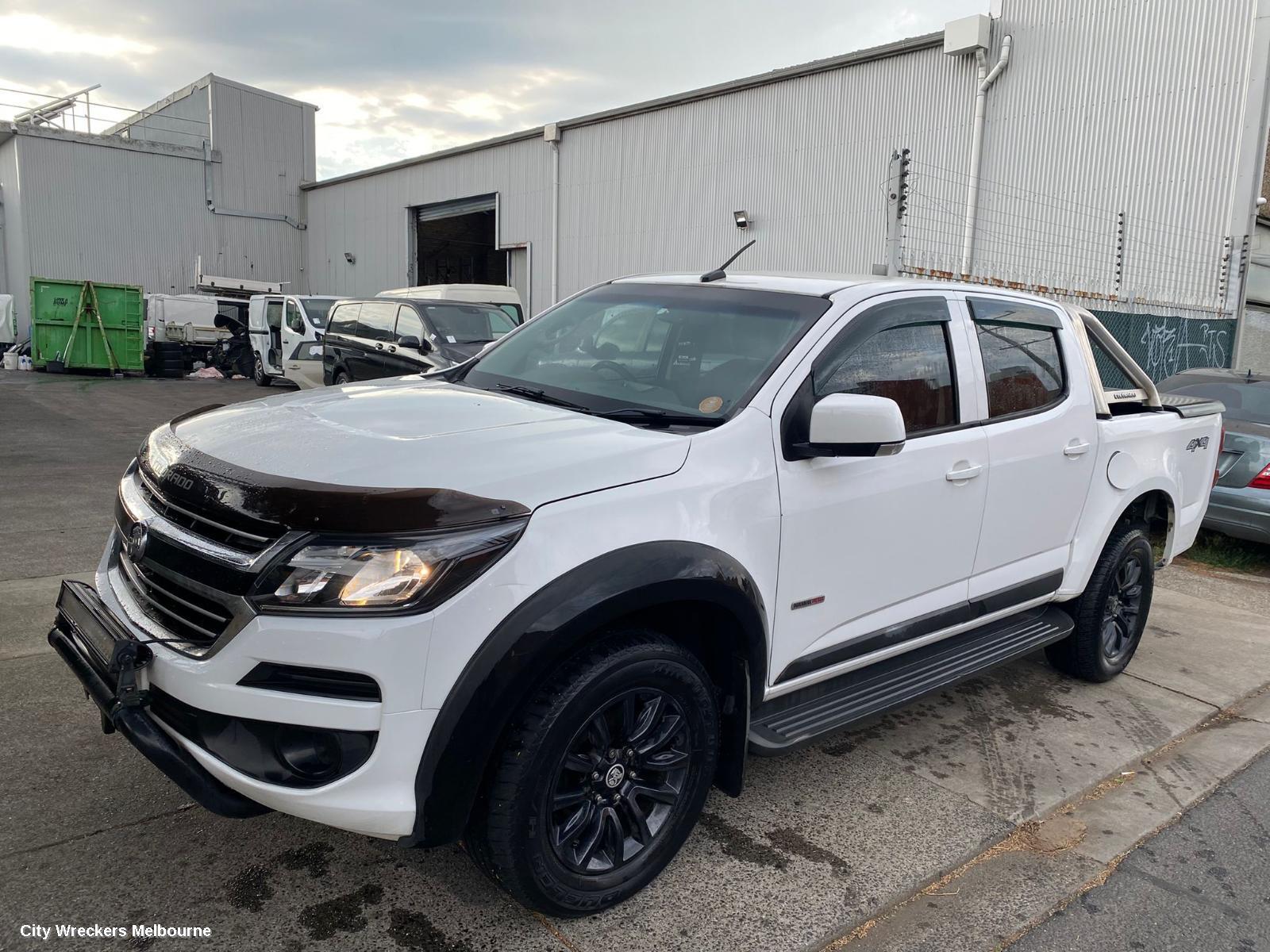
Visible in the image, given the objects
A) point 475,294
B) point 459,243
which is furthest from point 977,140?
point 459,243

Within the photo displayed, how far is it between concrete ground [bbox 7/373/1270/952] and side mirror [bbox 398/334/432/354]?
6107mm

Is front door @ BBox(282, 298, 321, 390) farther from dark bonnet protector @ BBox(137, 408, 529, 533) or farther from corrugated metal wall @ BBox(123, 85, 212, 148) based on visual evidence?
corrugated metal wall @ BBox(123, 85, 212, 148)

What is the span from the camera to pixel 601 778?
252 cm

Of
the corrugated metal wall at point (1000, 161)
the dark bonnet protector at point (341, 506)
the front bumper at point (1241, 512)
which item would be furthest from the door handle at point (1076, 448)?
the corrugated metal wall at point (1000, 161)

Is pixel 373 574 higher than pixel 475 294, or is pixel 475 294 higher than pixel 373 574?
pixel 475 294

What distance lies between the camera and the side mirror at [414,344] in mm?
10531

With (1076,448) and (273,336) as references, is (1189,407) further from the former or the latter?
(273,336)

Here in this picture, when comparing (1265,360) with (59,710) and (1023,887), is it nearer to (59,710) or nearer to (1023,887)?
(1023,887)

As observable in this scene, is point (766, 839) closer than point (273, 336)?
Yes

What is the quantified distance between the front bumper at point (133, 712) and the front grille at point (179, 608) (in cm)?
9

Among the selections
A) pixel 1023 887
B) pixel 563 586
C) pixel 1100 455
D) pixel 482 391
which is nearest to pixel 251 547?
pixel 563 586

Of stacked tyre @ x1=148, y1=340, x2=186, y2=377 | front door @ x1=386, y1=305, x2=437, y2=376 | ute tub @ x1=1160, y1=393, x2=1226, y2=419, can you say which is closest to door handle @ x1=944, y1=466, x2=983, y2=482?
ute tub @ x1=1160, y1=393, x2=1226, y2=419

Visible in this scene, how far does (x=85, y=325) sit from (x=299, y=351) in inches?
282

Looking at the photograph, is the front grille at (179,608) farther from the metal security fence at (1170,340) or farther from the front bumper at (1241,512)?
the metal security fence at (1170,340)
